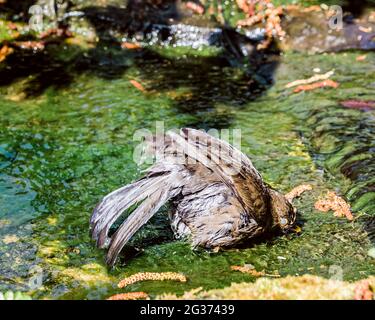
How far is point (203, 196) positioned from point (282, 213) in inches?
31.8

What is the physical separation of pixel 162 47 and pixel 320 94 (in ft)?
11.7

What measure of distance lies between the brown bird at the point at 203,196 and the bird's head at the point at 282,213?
156 millimetres

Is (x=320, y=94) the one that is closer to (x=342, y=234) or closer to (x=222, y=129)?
(x=222, y=129)

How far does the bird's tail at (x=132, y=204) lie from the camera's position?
4461 mm

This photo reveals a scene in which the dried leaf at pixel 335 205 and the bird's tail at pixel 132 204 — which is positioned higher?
the bird's tail at pixel 132 204

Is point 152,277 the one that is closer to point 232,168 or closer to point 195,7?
point 232,168

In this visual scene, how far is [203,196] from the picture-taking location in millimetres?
4762

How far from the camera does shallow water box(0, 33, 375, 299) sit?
180 inches

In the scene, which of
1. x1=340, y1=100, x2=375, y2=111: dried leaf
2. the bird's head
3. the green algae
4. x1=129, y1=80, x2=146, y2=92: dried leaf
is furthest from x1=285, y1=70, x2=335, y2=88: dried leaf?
the green algae

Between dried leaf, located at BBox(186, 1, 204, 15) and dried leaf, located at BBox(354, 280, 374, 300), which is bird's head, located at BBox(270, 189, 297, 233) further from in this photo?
dried leaf, located at BBox(186, 1, 204, 15)

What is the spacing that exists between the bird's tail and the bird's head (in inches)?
38.1

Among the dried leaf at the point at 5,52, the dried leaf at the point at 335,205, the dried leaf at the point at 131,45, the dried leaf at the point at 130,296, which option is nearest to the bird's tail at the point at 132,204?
the dried leaf at the point at 130,296

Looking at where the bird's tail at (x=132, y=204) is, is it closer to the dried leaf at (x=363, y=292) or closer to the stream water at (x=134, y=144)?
the stream water at (x=134, y=144)
